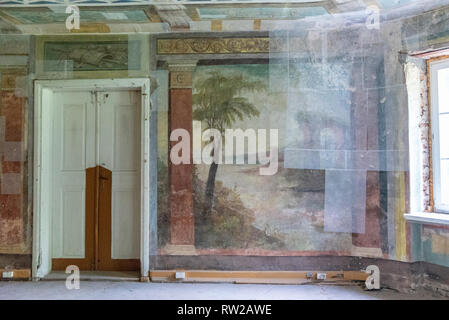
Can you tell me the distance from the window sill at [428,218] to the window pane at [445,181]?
6.2 inches

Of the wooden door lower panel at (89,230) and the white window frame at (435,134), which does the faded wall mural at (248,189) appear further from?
the white window frame at (435,134)

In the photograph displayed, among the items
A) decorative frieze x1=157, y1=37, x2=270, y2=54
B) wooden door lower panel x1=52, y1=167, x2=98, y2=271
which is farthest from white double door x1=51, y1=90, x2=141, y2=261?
decorative frieze x1=157, y1=37, x2=270, y2=54

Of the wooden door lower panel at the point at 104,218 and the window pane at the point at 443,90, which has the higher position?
the window pane at the point at 443,90

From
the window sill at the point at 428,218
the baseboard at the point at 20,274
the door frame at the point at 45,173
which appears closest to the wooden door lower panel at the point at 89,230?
the door frame at the point at 45,173

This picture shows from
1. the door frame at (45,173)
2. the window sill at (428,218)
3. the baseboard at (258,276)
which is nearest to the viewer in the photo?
the window sill at (428,218)

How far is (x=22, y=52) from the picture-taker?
13.3ft

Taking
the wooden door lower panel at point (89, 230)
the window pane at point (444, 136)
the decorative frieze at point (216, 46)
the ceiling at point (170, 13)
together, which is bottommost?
the wooden door lower panel at point (89, 230)

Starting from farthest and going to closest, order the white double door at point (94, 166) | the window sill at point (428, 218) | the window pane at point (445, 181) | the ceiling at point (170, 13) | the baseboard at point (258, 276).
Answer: the white double door at point (94, 166) < the baseboard at point (258, 276) < the window pane at point (445, 181) < the ceiling at point (170, 13) < the window sill at point (428, 218)

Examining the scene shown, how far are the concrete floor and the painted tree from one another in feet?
2.70

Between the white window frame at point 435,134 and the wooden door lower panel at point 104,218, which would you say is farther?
the wooden door lower panel at point 104,218

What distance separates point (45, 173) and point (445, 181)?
4.12m

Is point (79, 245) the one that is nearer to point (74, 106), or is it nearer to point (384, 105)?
point (74, 106)

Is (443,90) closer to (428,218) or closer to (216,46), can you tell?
(428,218)

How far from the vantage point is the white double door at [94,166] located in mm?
4137
